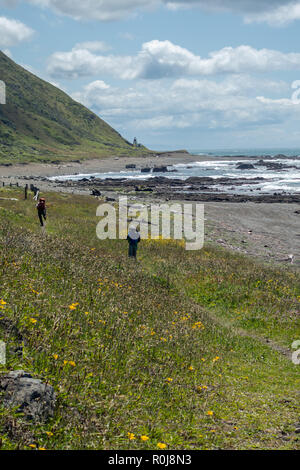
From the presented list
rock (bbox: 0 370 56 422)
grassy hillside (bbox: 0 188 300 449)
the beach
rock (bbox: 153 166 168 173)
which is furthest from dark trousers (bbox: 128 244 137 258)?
rock (bbox: 153 166 168 173)

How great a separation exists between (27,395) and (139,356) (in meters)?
3.17

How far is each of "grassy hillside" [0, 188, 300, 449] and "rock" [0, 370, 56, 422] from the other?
0.52 feet

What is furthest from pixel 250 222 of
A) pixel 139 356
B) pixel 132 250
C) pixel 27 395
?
pixel 27 395

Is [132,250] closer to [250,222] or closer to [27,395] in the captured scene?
[27,395]

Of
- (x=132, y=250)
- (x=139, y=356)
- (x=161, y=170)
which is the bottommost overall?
(x=139, y=356)

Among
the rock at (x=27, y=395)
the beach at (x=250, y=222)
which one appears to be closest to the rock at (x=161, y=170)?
the beach at (x=250, y=222)

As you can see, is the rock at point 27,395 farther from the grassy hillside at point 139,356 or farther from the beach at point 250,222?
the beach at point 250,222

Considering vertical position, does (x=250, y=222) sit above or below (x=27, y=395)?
below

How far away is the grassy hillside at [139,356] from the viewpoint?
19.2 ft

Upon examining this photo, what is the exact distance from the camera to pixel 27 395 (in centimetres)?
525

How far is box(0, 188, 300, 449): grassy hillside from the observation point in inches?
230
